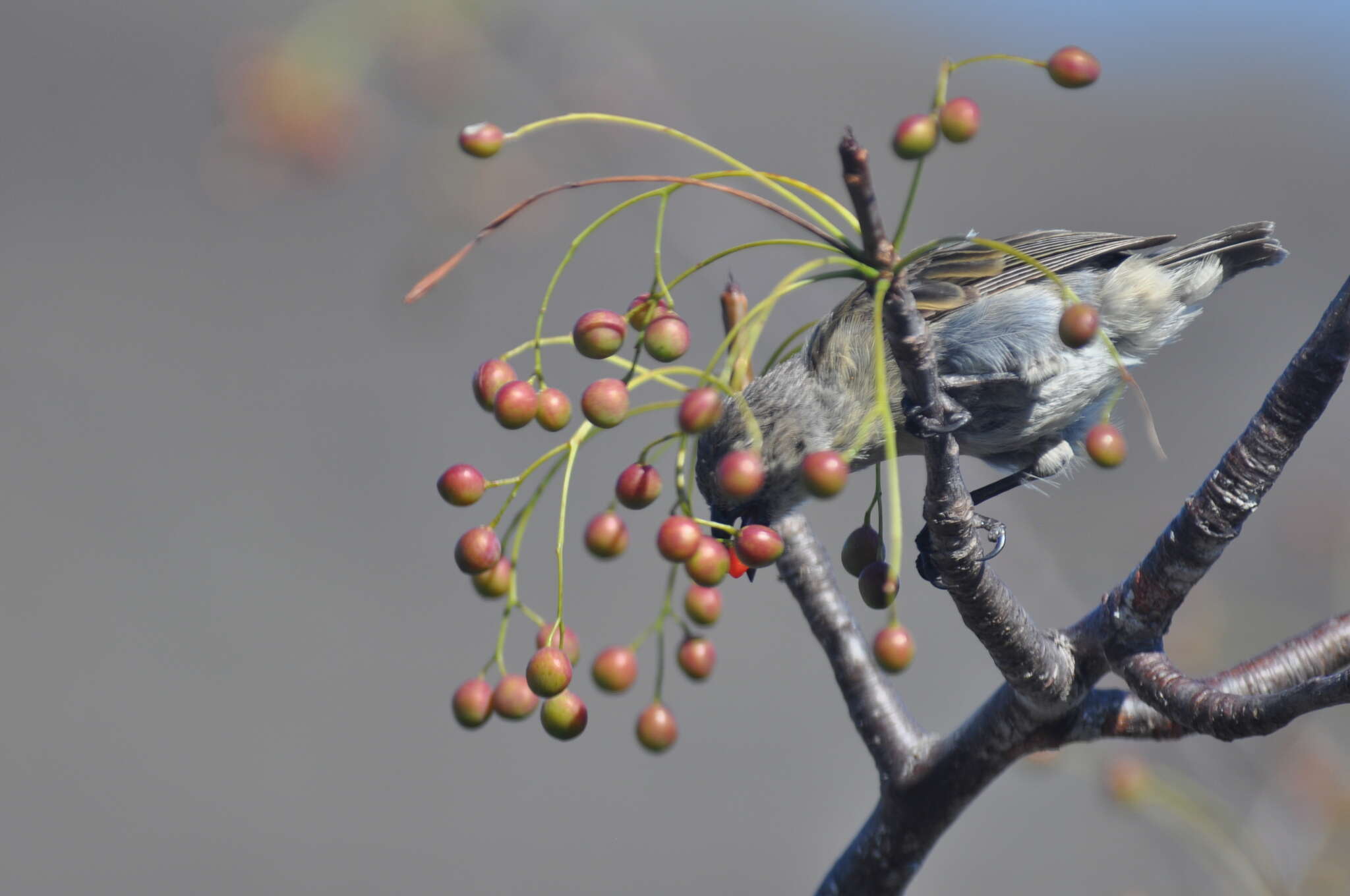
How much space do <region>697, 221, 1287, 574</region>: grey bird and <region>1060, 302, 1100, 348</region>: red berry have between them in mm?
1508

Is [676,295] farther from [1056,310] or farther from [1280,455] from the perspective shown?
[1280,455]

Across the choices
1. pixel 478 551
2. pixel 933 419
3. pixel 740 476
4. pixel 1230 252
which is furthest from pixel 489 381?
pixel 1230 252

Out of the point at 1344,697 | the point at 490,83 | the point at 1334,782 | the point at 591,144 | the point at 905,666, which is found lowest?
the point at 1334,782

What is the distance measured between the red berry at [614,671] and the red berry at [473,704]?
0.27 meters

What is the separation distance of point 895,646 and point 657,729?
0.69 meters

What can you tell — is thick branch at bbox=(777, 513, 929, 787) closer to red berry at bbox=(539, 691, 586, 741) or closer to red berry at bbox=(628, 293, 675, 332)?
red berry at bbox=(539, 691, 586, 741)

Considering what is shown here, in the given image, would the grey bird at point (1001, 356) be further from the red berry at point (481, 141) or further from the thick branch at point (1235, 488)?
the red berry at point (481, 141)

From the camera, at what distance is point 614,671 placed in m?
2.22

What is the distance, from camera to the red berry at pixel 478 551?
2.12m

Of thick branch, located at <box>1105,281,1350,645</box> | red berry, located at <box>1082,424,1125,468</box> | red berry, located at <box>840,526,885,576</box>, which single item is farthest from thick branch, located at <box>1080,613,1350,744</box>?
red berry, located at <box>1082,424,1125,468</box>

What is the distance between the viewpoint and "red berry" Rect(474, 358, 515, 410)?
2166 mm

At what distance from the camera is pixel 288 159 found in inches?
109

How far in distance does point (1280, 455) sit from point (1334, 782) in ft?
7.95

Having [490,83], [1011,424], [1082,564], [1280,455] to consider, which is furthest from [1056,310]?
[1082,564]
